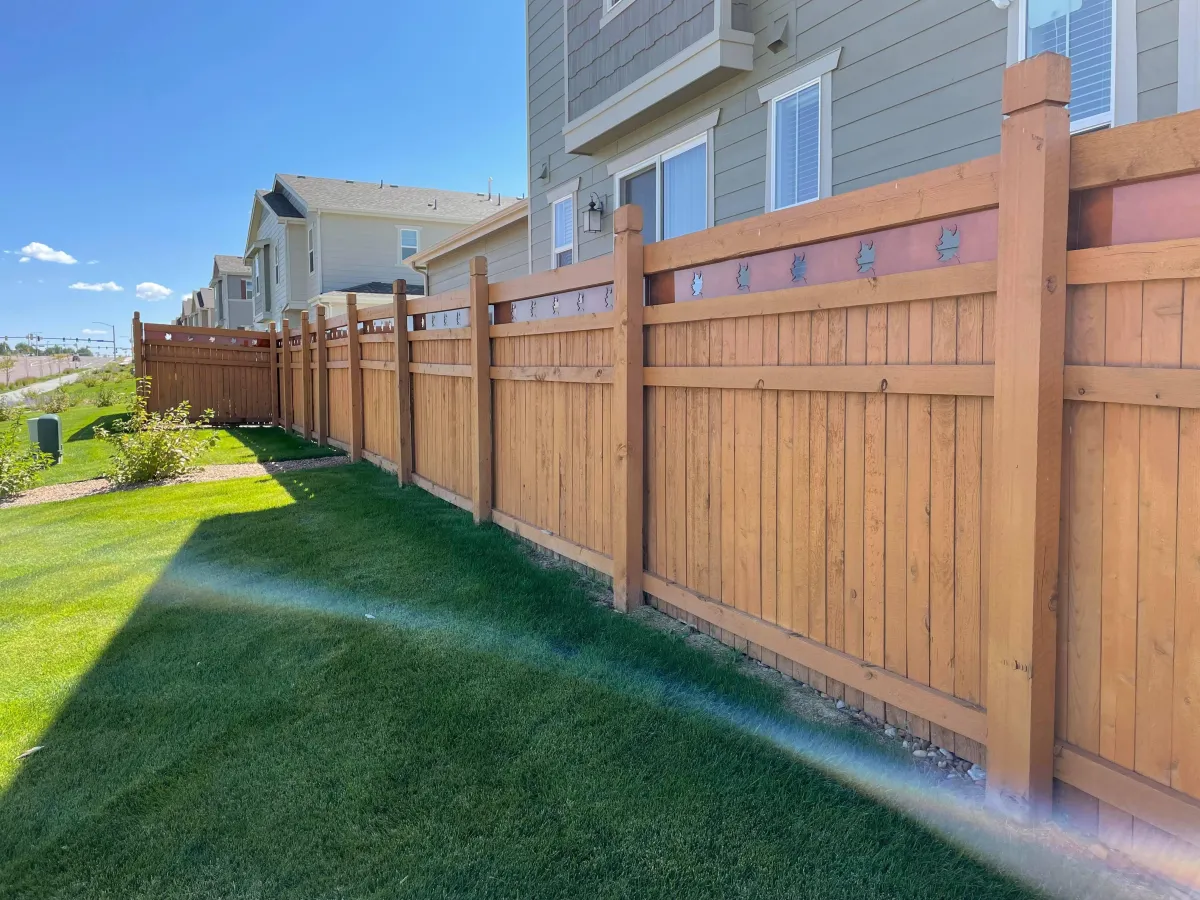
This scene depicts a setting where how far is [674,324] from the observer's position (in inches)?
145

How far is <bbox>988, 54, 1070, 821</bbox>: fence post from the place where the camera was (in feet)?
6.64

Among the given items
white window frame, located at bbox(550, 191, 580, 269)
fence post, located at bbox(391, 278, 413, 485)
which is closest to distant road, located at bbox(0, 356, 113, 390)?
white window frame, located at bbox(550, 191, 580, 269)

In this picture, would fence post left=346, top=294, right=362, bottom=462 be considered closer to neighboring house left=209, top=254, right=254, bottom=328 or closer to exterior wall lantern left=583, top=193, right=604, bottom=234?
exterior wall lantern left=583, top=193, right=604, bottom=234

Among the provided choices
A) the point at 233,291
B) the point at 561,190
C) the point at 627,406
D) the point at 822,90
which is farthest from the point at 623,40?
the point at 233,291

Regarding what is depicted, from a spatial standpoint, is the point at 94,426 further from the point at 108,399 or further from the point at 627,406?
the point at 627,406

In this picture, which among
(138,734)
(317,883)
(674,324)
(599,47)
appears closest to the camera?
(317,883)

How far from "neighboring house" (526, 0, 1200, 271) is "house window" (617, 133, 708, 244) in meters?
0.02

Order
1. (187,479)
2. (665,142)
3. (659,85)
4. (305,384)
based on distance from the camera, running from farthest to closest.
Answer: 1. (305,384)
2. (187,479)
3. (665,142)
4. (659,85)

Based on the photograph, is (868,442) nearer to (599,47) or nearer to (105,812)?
(105,812)

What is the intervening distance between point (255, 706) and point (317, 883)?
1.28 metres

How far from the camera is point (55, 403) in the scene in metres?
19.2

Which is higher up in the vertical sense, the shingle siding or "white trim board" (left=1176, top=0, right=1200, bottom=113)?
the shingle siding

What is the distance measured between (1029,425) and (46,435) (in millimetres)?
12266

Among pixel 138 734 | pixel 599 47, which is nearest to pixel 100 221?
pixel 599 47
